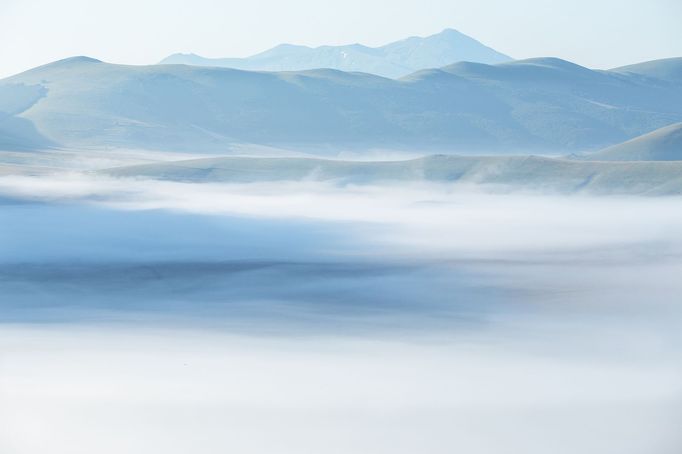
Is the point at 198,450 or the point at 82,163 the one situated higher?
the point at 82,163

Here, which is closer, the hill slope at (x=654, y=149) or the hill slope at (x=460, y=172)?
the hill slope at (x=460, y=172)

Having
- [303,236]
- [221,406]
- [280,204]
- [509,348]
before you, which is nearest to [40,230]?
[303,236]

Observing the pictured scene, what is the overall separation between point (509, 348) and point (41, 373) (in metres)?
17.9

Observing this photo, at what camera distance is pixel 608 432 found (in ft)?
110

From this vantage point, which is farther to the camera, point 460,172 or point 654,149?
point 654,149

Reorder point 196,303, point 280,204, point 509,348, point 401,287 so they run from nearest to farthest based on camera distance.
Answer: point 509,348 → point 196,303 → point 401,287 → point 280,204

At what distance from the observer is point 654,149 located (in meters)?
132

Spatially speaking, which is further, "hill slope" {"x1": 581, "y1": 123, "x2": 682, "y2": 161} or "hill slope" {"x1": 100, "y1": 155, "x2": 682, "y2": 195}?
"hill slope" {"x1": 581, "y1": 123, "x2": 682, "y2": 161}

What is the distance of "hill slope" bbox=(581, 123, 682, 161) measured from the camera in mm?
130000

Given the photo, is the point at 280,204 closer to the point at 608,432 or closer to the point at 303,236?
the point at 303,236

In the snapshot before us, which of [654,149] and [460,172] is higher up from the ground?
[654,149]

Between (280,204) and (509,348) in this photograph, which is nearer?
(509,348)

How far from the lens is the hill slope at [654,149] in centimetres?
13000

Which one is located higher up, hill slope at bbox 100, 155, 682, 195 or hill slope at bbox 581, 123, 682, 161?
hill slope at bbox 581, 123, 682, 161
